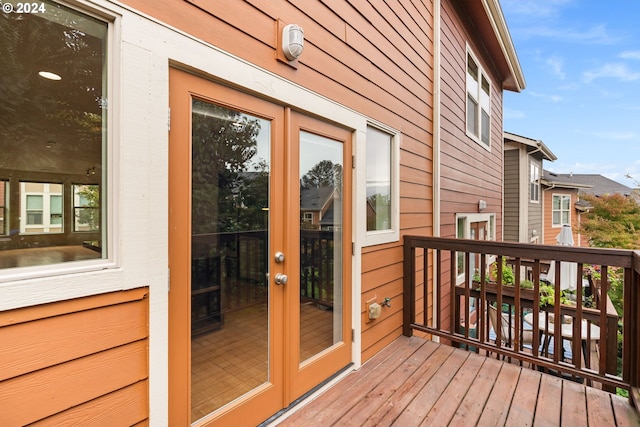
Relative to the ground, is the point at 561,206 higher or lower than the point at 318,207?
higher

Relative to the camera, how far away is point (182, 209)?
1.46m

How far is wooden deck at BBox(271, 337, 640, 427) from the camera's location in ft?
6.12

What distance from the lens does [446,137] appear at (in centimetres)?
441

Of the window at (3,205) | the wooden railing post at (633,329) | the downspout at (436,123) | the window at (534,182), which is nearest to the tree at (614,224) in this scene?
the window at (534,182)

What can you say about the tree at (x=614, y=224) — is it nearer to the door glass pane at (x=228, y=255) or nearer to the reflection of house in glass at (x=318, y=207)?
the reflection of house in glass at (x=318, y=207)

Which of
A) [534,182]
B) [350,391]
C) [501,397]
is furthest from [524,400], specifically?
[534,182]

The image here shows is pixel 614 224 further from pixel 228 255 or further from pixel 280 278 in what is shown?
→ pixel 228 255

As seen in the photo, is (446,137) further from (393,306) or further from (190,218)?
(190,218)

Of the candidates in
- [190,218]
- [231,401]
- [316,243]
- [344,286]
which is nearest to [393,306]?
[344,286]

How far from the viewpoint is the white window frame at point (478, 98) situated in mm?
5316

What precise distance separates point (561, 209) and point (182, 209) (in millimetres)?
16626

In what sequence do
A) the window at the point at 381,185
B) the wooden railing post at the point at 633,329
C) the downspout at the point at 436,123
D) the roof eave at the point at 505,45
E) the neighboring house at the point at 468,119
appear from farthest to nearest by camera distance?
the roof eave at the point at 505,45 → the neighboring house at the point at 468,119 → the downspout at the point at 436,123 → the window at the point at 381,185 → the wooden railing post at the point at 633,329

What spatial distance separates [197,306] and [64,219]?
69cm

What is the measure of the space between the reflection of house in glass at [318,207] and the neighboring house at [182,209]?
24 mm
